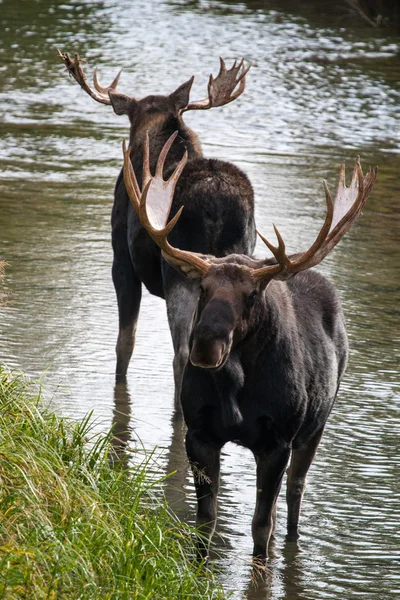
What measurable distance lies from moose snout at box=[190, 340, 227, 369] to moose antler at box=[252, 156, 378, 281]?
48cm

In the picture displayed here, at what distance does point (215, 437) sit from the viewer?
5.54m

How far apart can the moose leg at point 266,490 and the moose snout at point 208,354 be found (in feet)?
2.14

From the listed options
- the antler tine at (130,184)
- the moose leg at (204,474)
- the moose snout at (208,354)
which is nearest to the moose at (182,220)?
the antler tine at (130,184)

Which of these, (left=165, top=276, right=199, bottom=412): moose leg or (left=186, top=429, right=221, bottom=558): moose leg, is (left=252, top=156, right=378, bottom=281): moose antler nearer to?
(left=186, top=429, right=221, bottom=558): moose leg

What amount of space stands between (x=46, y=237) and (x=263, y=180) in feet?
11.9

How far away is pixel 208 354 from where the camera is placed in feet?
16.7

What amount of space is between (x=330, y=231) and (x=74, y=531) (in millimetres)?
2031

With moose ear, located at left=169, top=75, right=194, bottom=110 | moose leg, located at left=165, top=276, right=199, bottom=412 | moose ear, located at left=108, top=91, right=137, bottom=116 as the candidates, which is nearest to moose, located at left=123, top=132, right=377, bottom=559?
moose leg, located at left=165, top=276, right=199, bottom=412

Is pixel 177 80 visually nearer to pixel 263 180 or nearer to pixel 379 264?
pixel 263 180

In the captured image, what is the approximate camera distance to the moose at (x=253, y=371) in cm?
538

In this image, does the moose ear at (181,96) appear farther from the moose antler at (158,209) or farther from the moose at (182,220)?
the moose antler at (158,209)

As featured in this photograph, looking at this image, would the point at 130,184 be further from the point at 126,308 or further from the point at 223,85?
the point at 223,85

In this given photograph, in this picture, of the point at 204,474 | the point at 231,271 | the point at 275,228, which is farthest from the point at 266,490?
the point at 275,228

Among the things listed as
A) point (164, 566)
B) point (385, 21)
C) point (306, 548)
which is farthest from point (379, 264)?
point (385, 21)
